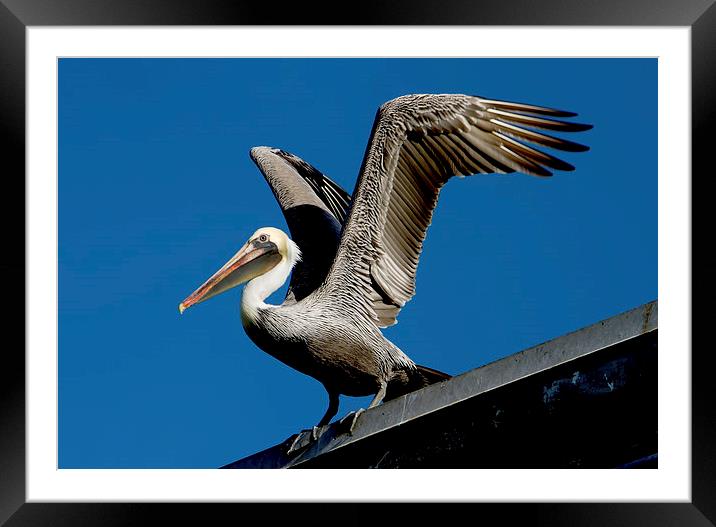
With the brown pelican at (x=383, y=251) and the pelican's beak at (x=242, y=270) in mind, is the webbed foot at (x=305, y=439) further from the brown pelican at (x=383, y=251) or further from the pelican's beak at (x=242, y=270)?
the pelican's beak at (x=242, y=270)

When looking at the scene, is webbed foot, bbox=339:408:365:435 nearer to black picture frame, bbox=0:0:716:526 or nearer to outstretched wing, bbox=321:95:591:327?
black picture frame, bbox=0:0:716:526

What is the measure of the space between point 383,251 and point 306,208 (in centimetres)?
170

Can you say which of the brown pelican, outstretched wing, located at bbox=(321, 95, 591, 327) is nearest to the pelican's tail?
the brown pelican

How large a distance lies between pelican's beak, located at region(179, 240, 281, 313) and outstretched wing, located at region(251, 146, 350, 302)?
0.35 m

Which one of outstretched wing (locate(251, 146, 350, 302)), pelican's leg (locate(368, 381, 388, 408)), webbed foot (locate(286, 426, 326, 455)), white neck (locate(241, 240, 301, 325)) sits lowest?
webbed foot (locate(286, 426, 326, 455))

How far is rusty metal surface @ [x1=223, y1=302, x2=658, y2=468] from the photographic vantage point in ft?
16.2

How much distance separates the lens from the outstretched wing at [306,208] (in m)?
8.98

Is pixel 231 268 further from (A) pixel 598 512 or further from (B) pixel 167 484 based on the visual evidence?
(A) pixel 598 512

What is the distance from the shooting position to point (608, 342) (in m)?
4.98
